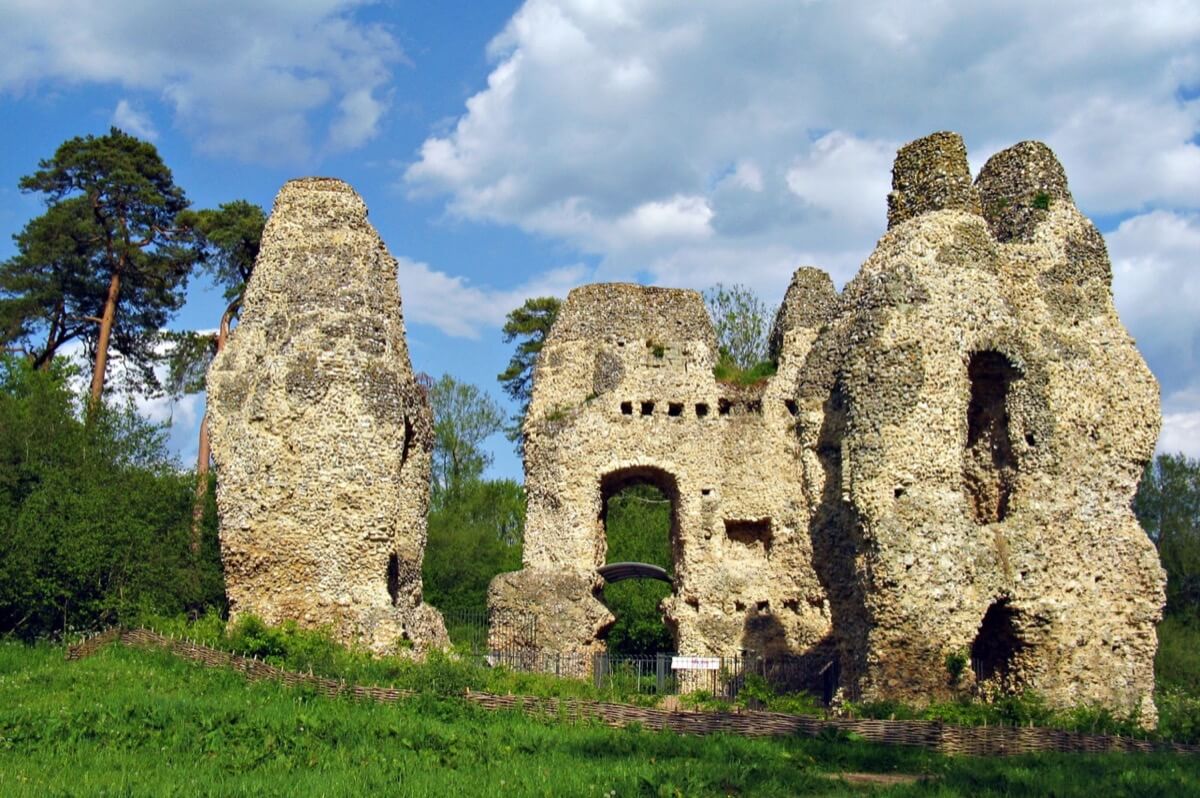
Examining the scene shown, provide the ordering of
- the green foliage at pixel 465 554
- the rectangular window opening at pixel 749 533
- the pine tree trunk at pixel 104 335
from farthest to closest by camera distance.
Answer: the green foliage at pixel 465 554, the pine tree trunk at pixel 104 335, the rectangular window opening at pixel 749 533

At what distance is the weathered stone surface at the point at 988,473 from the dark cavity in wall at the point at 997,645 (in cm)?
3

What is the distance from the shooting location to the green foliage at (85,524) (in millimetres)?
19688

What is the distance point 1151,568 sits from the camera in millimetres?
15406

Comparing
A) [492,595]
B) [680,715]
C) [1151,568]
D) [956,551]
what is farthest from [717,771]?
[492,595]

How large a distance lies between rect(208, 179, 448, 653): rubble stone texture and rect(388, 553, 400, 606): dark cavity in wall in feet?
0.07

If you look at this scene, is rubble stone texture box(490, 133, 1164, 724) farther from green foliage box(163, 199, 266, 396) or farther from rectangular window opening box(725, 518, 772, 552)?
green foliage box(163, 199, 266, 396)

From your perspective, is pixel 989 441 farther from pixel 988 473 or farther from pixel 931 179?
pixel 931 179

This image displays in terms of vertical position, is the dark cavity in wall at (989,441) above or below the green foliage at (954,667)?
above

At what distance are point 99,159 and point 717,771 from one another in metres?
20.8

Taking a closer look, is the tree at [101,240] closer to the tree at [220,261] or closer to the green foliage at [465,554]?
the tree at [220,261]

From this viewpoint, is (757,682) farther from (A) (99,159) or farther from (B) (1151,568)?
(A) (99,159)

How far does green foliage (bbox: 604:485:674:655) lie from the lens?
101ft

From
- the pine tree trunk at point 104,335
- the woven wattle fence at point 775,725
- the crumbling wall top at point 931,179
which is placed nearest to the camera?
the woven wattle fence at point 775,725

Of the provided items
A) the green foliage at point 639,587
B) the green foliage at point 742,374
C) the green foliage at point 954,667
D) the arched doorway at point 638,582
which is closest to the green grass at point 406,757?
the green foliage at point 954,667
